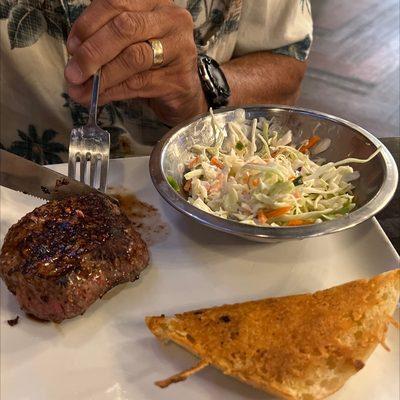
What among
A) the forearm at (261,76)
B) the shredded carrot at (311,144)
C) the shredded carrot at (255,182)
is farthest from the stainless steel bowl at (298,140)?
the forearm at (261,76)

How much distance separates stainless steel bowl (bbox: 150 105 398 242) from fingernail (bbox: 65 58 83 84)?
309mm

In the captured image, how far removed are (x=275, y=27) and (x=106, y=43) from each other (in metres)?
0.96

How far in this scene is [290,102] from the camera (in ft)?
7.69

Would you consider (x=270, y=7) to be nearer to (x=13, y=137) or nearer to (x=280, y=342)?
(x=13, y=137)

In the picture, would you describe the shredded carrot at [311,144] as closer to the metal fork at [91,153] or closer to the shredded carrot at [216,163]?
the shredded carrot at [216,163]

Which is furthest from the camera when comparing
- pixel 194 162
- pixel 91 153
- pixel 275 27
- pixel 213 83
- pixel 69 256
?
pixel 275 27

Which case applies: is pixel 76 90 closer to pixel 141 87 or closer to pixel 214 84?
pixel 141 87

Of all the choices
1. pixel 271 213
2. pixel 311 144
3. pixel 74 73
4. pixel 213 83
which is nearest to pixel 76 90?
pixel 74 73

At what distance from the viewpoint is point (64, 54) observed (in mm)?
1894

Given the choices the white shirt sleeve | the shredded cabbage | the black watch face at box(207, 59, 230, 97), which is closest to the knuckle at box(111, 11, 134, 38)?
the shredded cabbage

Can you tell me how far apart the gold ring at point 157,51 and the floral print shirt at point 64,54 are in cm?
45

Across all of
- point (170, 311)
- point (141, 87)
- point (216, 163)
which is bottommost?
point (170, 311)

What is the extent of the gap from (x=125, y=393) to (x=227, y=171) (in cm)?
77

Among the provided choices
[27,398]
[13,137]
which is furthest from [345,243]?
[13,137]
